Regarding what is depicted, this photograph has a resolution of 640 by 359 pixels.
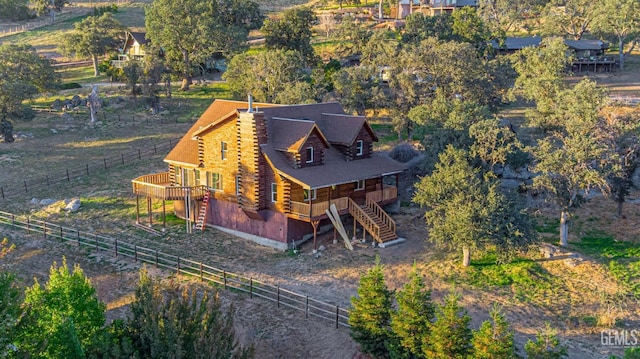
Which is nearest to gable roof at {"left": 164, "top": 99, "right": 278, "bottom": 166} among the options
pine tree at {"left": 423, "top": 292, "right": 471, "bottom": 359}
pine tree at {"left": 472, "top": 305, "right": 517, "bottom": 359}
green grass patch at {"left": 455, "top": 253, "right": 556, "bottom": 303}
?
green grass patch at {"left": 455, "top": 253, "right": 556, "bottom": 303}

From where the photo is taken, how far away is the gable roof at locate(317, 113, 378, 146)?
37.5 m

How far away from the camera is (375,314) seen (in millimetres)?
22797

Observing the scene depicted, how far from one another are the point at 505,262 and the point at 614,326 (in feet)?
21.5

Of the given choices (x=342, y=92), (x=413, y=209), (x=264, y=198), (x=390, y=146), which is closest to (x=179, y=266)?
(x=264, y=198)

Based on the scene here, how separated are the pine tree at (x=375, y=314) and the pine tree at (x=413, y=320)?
0.95 meters

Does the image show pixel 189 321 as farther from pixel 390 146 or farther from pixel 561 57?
pixel 561 57

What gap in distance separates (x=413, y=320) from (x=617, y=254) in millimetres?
17059

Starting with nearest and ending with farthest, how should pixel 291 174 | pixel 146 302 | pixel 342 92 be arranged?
pixel 146 302, pixel 291 174, pixel 342 92

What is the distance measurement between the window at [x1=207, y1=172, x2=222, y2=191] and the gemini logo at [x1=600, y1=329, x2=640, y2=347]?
72.5 feet

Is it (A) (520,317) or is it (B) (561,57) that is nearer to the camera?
(A) (520,317)

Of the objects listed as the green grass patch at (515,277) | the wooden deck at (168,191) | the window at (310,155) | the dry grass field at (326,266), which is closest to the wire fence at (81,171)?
the dry grass field at (326,266)

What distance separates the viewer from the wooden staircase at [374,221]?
114ft

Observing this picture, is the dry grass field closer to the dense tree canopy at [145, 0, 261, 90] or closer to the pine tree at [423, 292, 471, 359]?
the pine tree at [423, 292, 471, 359]

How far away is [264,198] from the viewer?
1388 inches
